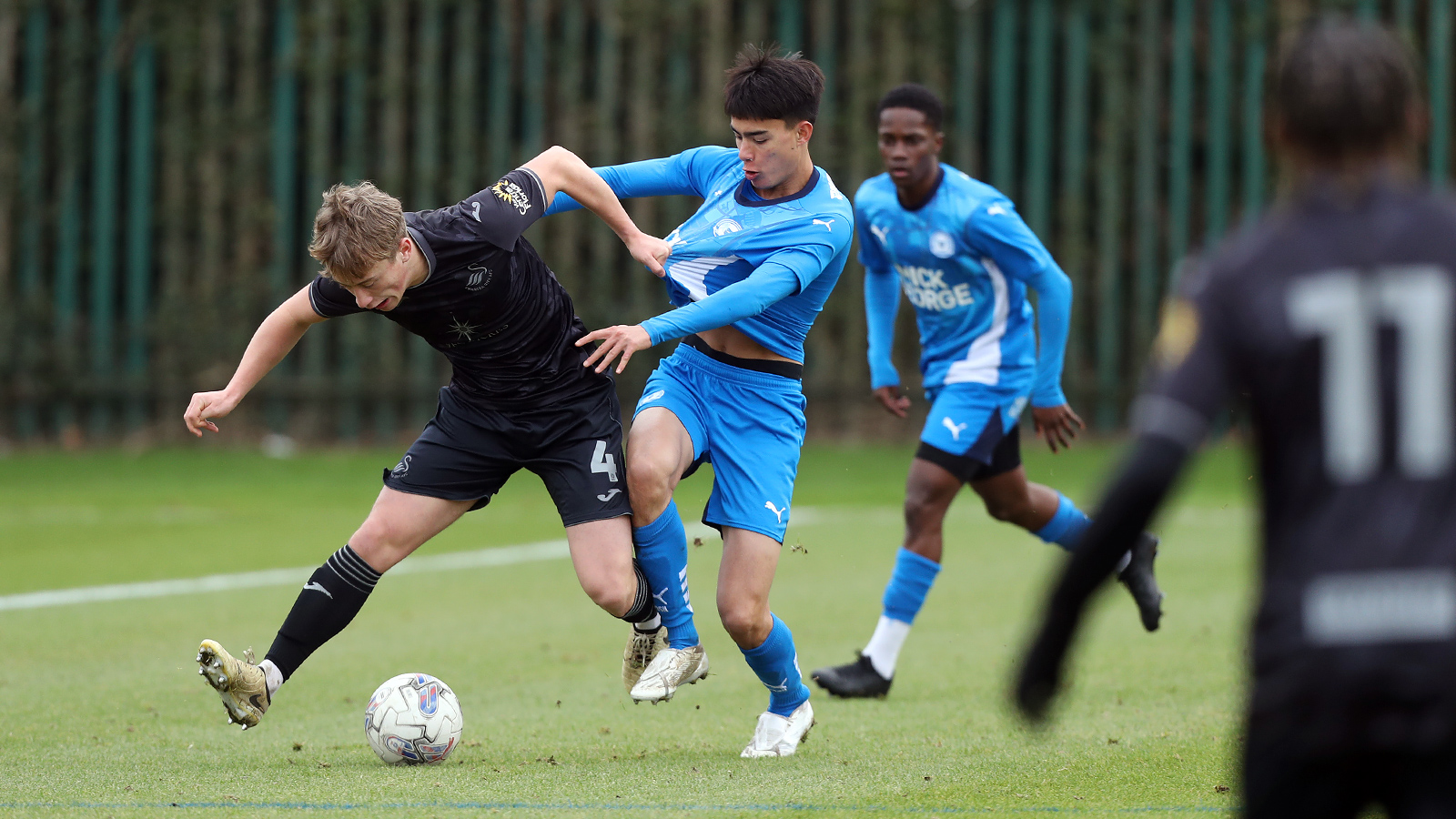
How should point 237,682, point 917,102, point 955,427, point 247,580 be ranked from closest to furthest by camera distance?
point 237,682 < point 955,427 < point 917,102 < point 247,580

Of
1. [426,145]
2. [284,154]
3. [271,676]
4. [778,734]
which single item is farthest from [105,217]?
[778,734]

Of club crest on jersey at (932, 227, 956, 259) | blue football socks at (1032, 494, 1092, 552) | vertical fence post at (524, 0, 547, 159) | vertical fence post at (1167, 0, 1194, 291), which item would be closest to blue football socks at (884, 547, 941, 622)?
blue football socks at (1032, 494, 1092, 552)

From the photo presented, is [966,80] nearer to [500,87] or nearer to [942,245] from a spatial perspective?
[500,87]

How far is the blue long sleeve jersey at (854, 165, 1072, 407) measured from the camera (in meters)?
6.82

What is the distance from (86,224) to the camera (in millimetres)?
15242

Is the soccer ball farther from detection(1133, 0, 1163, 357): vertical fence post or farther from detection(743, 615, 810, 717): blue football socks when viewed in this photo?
detection(1133, 0, 1163, 357): vertical fence post

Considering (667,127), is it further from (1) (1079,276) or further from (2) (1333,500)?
(2) (1333,500)

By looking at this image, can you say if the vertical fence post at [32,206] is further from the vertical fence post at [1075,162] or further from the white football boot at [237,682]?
the white football boot at [237,682]

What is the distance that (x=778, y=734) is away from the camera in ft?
17.3

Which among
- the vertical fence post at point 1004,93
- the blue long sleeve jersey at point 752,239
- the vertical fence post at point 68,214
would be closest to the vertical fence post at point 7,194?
the vertical fence post at point 68,214

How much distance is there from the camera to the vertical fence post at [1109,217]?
14.6m

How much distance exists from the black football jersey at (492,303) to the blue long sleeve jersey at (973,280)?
189 centimetres

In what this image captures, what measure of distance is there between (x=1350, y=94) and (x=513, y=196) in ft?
11.1

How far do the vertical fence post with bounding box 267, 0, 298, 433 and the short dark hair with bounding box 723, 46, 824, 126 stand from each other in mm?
10321
